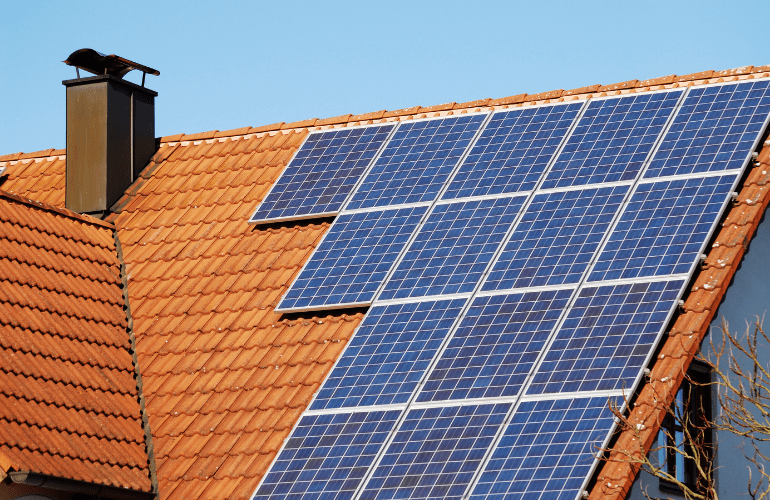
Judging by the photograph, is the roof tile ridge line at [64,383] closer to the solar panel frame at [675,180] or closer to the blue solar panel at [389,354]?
the blue solar panel at [389,354]


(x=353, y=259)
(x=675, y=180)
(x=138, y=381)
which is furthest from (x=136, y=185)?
(x=675, y=180)

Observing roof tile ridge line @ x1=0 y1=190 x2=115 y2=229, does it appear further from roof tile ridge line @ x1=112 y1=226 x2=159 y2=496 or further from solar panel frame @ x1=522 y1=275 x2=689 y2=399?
solar panel frame @ x1=522 y1=275 x2=689 y2=399

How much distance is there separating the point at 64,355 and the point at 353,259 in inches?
134

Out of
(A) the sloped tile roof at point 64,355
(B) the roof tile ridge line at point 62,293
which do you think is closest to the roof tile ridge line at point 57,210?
(A) the sloped tile roof at point 64,355

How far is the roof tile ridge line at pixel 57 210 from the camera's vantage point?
16.6 m

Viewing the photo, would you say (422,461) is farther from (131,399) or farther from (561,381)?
(131,399)

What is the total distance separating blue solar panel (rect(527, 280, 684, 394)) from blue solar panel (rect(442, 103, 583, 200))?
2485 mm

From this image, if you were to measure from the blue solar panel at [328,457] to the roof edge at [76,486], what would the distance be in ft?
4.78

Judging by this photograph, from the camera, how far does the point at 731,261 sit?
42.5 feet

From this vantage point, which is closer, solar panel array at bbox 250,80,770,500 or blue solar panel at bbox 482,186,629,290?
solar panel array at bbox 250,80,770,500

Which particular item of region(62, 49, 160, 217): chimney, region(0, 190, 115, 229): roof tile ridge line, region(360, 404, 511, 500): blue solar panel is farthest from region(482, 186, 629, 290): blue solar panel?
region(62, 49, 160, 217): chimney

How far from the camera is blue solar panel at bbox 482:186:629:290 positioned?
13695mm

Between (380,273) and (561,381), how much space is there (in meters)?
3.06

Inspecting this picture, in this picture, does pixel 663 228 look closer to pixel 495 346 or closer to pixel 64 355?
pixel 495 346
